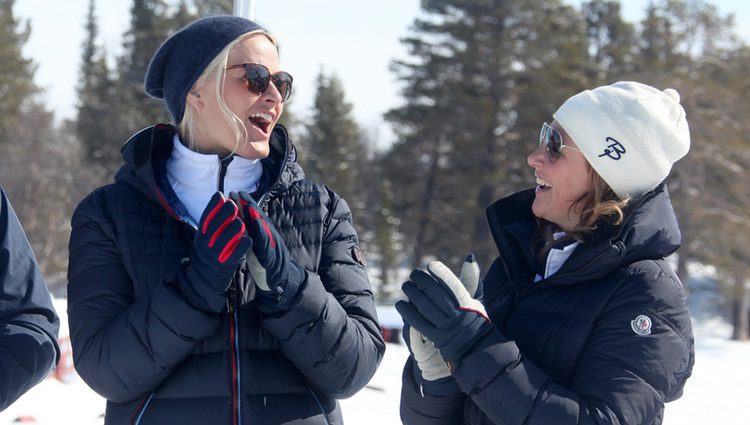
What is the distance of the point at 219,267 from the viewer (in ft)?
6.77

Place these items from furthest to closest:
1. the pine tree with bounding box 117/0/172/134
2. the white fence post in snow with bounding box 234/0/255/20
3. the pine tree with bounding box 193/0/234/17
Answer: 1. the pine tree with bounding box 117/0/172/134
2. the pine tree with bounding box 193/0/234/17
3. the white fence post in snow with bounding box 234/0/255/20

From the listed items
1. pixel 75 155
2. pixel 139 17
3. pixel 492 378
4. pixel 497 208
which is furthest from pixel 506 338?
pixel 75 155

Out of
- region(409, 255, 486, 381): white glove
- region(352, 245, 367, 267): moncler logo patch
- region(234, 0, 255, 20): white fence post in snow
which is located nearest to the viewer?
→ region(409, 255, 486, 381): white glove

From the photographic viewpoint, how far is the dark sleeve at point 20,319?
2.21 meters

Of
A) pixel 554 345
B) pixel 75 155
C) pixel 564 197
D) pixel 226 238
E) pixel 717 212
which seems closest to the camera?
pixel 226 238

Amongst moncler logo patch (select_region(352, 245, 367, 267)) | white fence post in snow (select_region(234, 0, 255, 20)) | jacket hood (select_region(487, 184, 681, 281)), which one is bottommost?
white fence post in snow (select_region(234, 0, 255, 20))

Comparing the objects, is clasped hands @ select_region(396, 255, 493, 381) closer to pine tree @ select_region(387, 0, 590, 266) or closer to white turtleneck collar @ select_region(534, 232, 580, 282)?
white turtleneck collar @ select_region(534, 232, 580, 282)

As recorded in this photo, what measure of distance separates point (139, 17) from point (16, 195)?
348 inches

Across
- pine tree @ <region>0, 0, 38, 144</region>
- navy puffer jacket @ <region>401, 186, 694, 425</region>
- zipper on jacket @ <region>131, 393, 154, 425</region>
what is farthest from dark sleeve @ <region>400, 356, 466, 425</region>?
pine tree @ <region>0, 0, 38, 144</region>

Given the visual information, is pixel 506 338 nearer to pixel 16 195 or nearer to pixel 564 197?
pixel 564 197

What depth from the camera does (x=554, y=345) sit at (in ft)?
7.23

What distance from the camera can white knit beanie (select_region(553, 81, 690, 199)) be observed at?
7.54ft

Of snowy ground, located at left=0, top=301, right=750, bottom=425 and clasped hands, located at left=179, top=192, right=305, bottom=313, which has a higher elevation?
clasped hands, located at left=179, top=192, right=305, bottom=313

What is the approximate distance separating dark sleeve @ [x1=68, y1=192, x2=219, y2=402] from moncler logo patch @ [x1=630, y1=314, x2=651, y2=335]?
1055 mm
